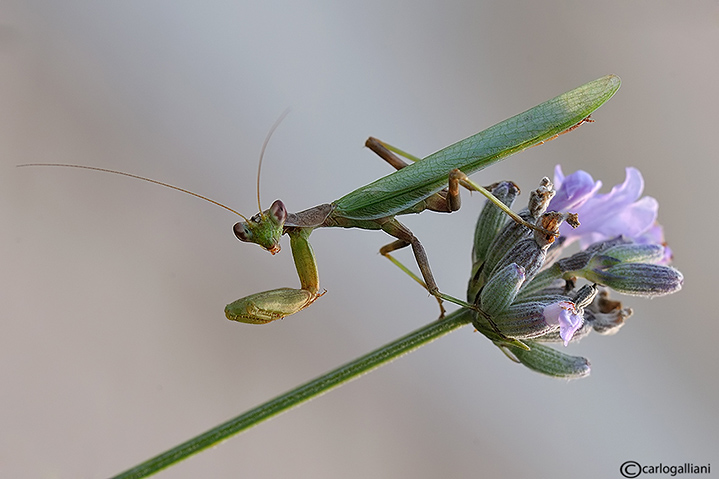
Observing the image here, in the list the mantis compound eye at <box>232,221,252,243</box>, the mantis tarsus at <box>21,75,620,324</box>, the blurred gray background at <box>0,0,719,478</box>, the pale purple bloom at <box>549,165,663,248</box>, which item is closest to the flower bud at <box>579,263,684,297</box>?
the pale purple bloom at <box>549,165,663,248</box>

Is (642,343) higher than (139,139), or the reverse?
(139,139)

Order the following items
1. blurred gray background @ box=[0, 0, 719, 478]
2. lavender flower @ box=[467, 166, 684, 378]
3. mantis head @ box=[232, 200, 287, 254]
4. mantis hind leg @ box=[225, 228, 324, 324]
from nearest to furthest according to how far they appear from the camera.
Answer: lavender flower @ box=[467, 166, 684, 378], mantis hind leg @ box=[225, 228, 324, 324], mantis head @ box=[232, 200, 287, 254], blurred gray background @ box=[0, 0, 719, 478]

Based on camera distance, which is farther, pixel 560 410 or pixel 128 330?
pixel 560 410

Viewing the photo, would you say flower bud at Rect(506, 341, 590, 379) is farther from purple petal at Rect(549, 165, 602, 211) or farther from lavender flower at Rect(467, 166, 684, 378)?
purple petal at Rect(549, 165, 602, 211)

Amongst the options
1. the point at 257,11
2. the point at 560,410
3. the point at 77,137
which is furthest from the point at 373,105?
the point at 560,410

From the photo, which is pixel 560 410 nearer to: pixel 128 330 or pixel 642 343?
pixel 642 343

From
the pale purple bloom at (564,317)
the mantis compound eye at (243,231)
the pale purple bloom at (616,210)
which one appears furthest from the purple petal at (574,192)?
the mantis compound eye at (243,231)

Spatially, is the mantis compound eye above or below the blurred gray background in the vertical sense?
below
